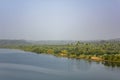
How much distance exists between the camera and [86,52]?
32.0 m

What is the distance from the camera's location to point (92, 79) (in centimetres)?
1536

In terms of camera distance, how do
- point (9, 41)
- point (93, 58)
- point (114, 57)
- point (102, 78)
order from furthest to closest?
point (9, 41), point (93, 58), point (114, 57), point (102, 78)

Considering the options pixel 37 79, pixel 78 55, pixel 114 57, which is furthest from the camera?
pixel 78 55

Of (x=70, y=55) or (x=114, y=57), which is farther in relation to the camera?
(x=70, y=55)

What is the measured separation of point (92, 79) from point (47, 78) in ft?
9.25

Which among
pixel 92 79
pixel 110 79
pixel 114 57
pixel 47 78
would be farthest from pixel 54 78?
pixel 114 57

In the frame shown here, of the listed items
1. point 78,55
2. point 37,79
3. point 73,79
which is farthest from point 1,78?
point 78,55

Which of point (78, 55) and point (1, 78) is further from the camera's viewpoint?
point (78, 55)

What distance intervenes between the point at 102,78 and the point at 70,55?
56.1 feet

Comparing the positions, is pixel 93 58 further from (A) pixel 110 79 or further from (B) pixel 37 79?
(B) pixel 37 79

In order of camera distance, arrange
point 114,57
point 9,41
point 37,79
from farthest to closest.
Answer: point 9,41 < point 114,57 < point 37,79

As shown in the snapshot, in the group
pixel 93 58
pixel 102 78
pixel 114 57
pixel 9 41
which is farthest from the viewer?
pixel 9 41

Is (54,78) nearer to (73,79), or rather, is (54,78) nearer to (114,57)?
(73,79)

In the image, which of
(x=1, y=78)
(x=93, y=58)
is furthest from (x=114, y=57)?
(x=1, y=78)
